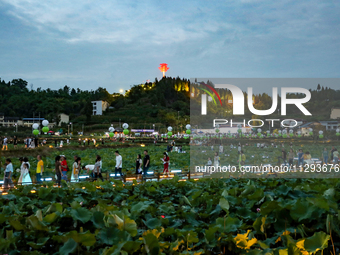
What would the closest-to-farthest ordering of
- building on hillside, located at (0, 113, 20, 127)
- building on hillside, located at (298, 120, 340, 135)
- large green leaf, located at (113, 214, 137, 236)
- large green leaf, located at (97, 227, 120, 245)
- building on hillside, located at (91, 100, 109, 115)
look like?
large green leaf, located at (97, 227, 120, 245), large green leaf, located at (113, 214, 137, 236), building on hillside, located at (298, 120, 340, 135), building on hillside, located at (0, 113, 20, 127), building on hillside, located at (91, 100, 109, 115)

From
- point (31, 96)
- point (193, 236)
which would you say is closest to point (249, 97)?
point (193, 236)

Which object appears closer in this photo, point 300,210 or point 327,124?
point 300,210

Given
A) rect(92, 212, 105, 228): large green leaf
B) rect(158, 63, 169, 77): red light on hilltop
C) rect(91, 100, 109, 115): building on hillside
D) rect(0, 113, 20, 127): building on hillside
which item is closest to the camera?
rect(92, 212, 105, 228): large green leaf

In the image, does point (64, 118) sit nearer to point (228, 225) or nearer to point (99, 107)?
point (99, 107)

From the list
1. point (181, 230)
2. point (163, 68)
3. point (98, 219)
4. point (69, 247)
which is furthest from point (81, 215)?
point (163, 68)

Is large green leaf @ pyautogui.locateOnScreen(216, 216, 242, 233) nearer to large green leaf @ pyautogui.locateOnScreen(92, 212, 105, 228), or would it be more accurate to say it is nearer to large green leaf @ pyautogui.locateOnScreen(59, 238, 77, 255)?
large green leaf @ pyautogui.locateOnScreen(92, 212, 105, 228)

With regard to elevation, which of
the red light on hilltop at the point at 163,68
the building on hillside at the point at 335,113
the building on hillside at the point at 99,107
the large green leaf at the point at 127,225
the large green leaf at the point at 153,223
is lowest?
the large green leaf at the point at 153,223

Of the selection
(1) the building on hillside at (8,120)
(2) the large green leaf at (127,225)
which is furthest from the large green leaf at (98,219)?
(1) the building on hillside at (8,120)

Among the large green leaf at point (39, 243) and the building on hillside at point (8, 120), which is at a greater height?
the building on hillside at point (8, 120)

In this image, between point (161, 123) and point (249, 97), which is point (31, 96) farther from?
point (249, 97)

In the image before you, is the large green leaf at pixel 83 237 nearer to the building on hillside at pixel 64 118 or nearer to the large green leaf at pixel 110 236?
the large green leaf at pixel 110 236

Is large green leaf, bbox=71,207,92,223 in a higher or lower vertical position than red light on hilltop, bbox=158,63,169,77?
lower

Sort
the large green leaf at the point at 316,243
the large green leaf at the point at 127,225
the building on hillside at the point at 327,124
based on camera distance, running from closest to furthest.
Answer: the large green leaf at the point at 316,243 < the large green leaf at the point at 127,225 < the building on hillside at the point at 327,124

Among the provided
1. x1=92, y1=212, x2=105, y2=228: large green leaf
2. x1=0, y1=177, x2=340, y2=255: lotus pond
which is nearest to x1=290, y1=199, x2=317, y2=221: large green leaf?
x1=0, y1=177, x2=340, y2=255: lotus pond
